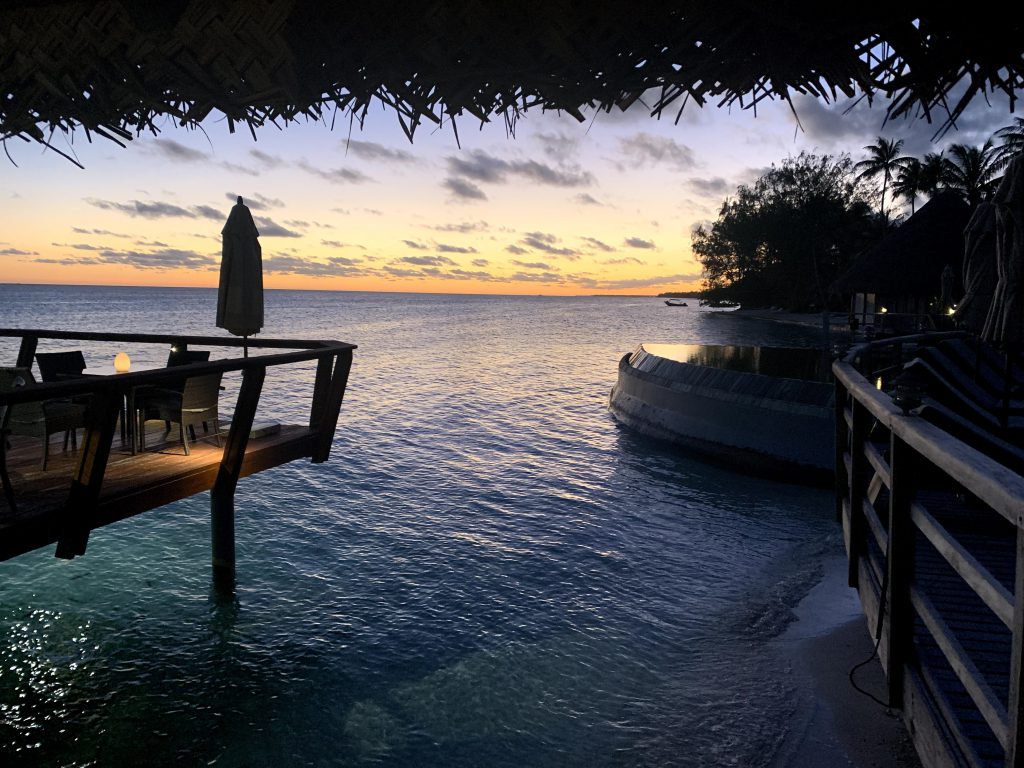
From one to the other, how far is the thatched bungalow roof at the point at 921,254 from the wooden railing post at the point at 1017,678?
33.8 metres

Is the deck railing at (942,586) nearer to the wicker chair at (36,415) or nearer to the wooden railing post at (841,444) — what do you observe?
the wooden railing post at (841,444)

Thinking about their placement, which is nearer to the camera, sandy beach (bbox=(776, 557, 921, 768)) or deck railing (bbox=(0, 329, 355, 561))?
sandy beach (bbox=(776, 557, 921, 768))

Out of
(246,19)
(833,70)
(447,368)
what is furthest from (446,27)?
(447,368)

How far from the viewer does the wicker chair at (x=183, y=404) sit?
7.34 metres

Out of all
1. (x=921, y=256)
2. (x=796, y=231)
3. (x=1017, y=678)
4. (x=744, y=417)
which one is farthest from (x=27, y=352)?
(x=796, y=231)

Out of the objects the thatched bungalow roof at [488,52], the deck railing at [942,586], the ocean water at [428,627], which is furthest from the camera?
the ocean water at [428,627]

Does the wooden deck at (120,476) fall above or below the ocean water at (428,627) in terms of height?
above

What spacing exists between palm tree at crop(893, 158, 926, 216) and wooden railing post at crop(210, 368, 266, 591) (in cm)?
7286

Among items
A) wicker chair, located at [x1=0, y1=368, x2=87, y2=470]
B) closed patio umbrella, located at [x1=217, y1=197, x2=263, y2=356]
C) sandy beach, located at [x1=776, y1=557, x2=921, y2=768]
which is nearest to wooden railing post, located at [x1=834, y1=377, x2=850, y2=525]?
sandy beach, located at [x1=776, y1=557, x2=921, y2=768]

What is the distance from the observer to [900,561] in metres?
3.54

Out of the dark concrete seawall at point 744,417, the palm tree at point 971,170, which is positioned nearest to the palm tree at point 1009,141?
the palm tree at point 971,170

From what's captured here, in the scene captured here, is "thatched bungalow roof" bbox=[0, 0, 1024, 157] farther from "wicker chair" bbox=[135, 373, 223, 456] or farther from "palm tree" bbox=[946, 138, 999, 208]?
"palm tree" bbox=[946, 138, 999, 208]

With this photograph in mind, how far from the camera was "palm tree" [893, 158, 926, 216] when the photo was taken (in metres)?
64.1

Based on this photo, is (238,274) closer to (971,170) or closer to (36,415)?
(36,415)
